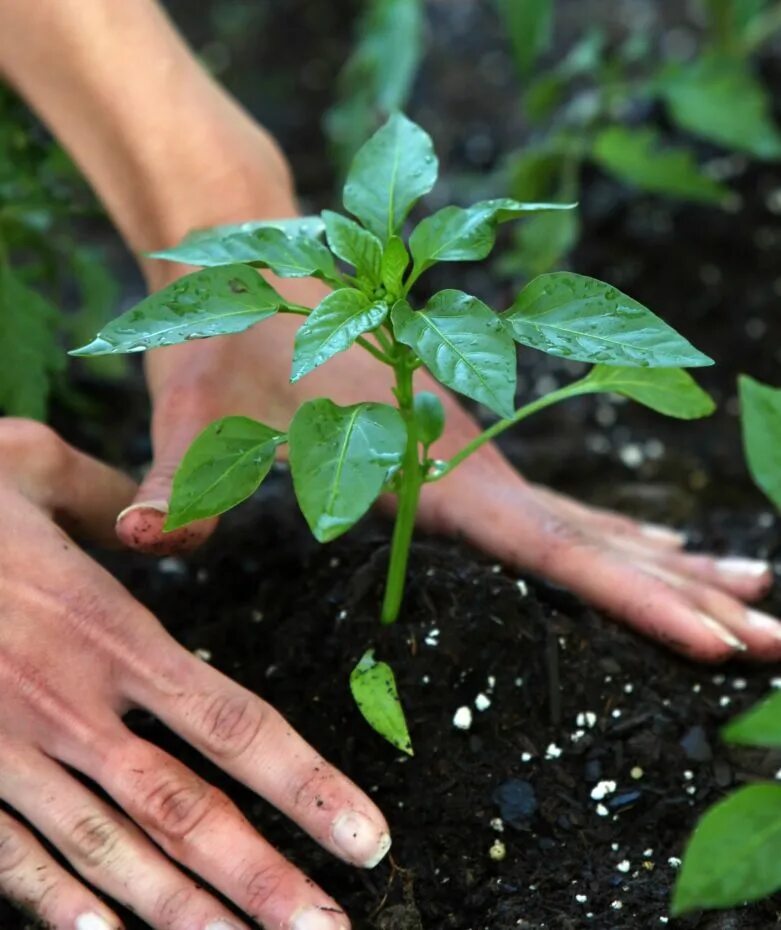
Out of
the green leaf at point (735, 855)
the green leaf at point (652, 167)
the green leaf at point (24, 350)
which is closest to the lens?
the green leaf at point (735, 855)

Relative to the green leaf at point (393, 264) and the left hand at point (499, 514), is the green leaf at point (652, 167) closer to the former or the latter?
the left hand at point (499, 514)

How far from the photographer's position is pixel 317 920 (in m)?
1.05

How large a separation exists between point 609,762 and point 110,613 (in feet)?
1.83

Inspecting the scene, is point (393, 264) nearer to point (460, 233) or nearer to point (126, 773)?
point (460, 233)

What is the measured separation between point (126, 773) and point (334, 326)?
0.49 m

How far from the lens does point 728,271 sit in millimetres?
2232

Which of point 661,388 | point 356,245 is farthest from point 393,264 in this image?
point 661,388

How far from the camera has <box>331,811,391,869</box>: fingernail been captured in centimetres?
108

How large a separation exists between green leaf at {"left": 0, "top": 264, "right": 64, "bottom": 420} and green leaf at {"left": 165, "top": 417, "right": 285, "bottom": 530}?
0.55 metres

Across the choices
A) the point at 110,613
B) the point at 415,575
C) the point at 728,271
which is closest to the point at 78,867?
the point at 110,613

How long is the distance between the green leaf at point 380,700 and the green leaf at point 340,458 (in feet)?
1.01

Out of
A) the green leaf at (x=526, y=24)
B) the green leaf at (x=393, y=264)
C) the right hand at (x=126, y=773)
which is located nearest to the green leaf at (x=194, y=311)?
the green leaf at (x=393, y=264)

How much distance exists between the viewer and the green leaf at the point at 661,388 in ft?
3.84

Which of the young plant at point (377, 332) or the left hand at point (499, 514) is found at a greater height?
the young plant at point (377, 332)
